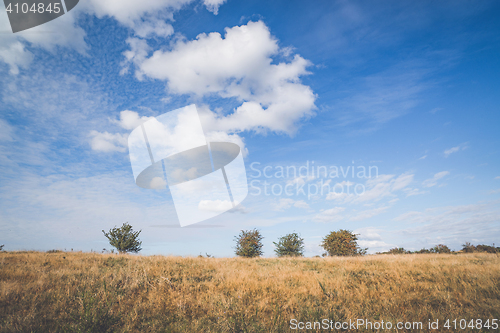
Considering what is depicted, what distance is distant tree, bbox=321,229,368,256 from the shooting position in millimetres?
27094

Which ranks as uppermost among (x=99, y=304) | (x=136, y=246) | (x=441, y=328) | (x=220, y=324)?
(x=99, y=304)

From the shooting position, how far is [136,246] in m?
25.3

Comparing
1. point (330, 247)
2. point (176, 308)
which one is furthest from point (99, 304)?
point (330, 247)

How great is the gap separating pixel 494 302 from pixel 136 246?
28.4 metres

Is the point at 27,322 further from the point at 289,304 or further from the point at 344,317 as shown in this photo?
the point at 344,317

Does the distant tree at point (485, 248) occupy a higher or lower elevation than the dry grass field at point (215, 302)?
lower

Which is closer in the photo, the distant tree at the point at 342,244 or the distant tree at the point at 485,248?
the distant tree at the point at 485,248

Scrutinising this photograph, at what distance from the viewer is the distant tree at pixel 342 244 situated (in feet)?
88.9

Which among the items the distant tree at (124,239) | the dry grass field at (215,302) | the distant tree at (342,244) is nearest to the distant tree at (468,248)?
the distant tree at (342,244)

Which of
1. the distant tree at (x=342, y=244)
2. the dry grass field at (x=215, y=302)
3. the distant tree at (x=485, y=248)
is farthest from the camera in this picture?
the distant tree at (x=342, y=244)

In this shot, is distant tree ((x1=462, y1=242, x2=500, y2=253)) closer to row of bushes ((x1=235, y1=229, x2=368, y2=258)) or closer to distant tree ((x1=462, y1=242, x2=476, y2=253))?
distant tree ((x1=462, y1=242, x2=476, y2=253))

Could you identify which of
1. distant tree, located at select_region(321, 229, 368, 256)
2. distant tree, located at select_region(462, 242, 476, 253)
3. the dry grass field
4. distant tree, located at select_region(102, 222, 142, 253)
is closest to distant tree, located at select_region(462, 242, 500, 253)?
distant tree, located at select_region(462, 242, 476, 253)

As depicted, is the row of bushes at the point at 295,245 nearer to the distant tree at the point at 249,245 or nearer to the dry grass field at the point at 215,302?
the distant tree at the point at 249,245

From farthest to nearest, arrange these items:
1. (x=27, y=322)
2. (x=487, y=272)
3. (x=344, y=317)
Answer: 1. (x=487, y=272)
2. (x=344, y=317)
3. (x=27, y=322)
